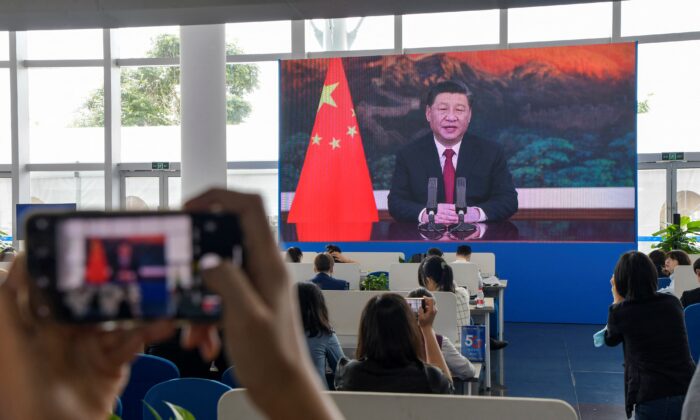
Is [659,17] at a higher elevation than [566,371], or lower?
higher

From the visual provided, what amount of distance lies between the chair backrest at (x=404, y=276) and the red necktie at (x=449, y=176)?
→ 99.2 inches

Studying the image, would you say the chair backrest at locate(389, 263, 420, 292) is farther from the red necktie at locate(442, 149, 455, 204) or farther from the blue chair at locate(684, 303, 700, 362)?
the blue chair at locate(684, 303, 700, 362)

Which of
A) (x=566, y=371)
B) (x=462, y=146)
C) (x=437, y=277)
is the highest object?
(x=462, y=146)

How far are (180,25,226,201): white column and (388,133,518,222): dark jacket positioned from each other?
8.04ft

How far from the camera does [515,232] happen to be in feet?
31.0

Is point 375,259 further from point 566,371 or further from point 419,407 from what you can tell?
point 419,407

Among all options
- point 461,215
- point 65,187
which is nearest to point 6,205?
point 65,187

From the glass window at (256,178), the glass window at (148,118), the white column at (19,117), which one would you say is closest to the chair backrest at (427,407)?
the glass window at (256,178)

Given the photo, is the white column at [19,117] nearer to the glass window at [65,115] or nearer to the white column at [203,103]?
the glass window at [65,115]

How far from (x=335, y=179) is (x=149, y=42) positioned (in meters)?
3.95

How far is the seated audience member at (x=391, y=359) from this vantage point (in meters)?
2.61

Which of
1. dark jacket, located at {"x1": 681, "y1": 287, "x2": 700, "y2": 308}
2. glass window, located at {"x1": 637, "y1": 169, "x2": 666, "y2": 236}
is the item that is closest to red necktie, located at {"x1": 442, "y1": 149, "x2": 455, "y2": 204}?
glass window, located at {"x1": 637, "y1": 169, "x2": 666, "y2": 236}

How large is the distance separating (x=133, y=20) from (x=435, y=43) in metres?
5.55

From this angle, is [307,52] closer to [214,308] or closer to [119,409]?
[119,409]
